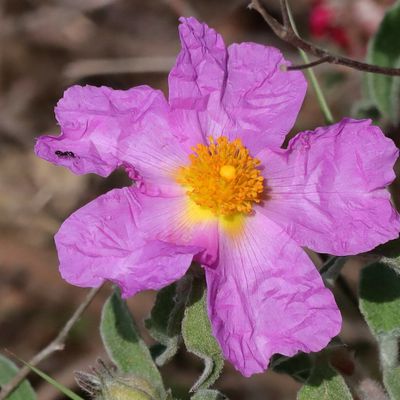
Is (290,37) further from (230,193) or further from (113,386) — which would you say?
(113,386)

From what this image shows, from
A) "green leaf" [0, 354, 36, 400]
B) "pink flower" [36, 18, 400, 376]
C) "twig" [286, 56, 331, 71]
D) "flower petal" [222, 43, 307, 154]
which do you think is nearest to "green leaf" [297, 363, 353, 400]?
"pink flower" [36, 18, 400, 376]

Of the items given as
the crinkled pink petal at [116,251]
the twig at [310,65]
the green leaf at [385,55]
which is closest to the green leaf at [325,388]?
the crinkled pink petal at [116,251]

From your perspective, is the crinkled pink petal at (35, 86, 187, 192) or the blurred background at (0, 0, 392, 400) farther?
the blurred background at (0, 0, 392, 400)

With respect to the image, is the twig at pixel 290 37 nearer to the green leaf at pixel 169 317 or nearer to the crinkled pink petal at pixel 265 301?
the crinkled pink petal at pixel 265 301

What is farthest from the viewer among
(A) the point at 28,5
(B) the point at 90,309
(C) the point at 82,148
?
(A) the point at 28,5

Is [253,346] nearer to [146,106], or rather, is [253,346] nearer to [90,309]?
[146,106]

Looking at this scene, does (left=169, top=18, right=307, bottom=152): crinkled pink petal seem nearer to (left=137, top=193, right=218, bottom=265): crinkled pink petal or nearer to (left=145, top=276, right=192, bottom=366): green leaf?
(left=137, top=193, right=218, bottom=265): crinkled pink petal

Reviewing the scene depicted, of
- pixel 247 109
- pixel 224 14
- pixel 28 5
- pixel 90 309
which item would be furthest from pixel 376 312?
pixel 28 5
